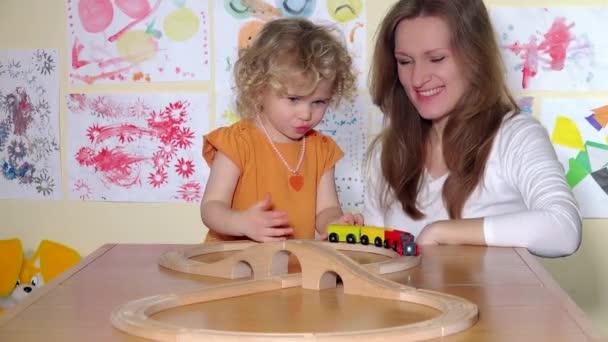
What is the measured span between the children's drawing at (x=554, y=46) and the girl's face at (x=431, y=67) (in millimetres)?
924

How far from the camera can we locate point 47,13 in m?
2.87

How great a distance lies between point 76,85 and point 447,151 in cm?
149

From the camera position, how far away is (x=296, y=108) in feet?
5.63

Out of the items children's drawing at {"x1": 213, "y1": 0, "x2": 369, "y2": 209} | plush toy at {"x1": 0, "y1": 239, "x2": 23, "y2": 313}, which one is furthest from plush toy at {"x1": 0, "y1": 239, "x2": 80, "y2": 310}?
children's drawing at {"x1": 213, "y1": 0, "x2": 369, "y2": 209}

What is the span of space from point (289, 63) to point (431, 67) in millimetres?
311

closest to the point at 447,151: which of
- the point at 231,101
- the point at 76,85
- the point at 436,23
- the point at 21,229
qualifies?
the point at 436,23

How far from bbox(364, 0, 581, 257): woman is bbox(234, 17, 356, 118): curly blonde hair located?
0.13 meters

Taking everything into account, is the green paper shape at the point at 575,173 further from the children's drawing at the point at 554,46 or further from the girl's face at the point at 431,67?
the girl's face at the point at 431,67

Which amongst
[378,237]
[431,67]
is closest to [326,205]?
[431,67]

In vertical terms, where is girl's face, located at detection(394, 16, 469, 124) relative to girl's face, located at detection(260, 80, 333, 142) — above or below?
above

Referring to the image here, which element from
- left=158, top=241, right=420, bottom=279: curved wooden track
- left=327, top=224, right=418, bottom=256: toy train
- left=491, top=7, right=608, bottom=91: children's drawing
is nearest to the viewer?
left=158, top=241, right=420, bottom=279: curved wooden track

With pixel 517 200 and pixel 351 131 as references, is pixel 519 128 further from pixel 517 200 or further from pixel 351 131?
pixel 351 131

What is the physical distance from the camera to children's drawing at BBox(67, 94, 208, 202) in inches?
110

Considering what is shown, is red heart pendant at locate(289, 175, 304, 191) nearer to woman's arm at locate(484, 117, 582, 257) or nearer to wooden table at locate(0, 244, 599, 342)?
woman's arm at locate(484, 117, 582, 257)
